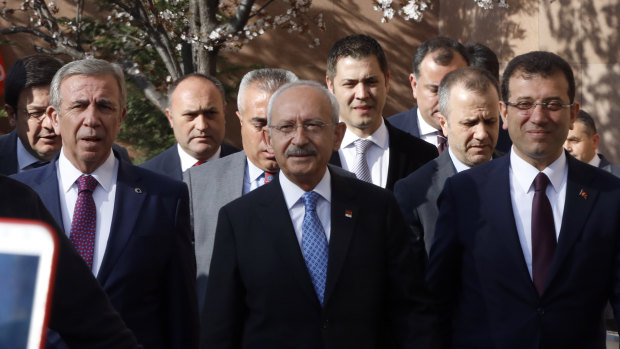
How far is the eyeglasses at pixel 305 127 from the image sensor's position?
3588mm

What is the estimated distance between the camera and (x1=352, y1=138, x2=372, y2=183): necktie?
4.97 m

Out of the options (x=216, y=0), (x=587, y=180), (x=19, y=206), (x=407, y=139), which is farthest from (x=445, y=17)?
(x=19, y=206)

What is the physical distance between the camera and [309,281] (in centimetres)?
335

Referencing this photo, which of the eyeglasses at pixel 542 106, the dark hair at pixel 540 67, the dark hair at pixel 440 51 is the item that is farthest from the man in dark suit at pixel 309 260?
the dark hair at pixel 440 51

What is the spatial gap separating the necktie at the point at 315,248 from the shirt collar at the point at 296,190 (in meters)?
0.06

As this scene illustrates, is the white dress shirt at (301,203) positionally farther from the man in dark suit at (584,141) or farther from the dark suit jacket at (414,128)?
the man in dark suit at (584,141)

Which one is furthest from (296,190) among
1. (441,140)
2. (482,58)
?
(482,58)

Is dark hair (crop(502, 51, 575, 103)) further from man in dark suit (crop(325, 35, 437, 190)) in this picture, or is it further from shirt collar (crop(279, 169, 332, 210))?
man in dark suit (crop(325, 35, 437, 190))

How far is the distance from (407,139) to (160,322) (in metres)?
1.96

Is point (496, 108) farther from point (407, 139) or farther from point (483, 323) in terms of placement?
point (483, 323)

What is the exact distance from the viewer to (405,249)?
3488mm

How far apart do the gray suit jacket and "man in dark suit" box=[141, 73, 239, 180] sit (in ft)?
4.84

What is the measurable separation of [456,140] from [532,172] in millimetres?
1040

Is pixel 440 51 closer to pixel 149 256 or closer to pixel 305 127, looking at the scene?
pixel 305 127
